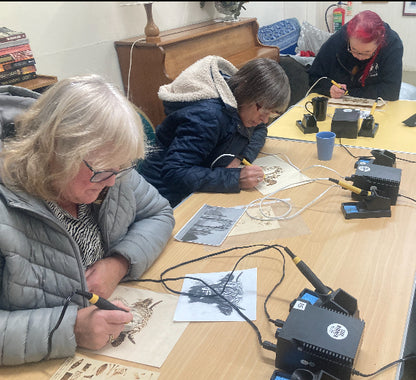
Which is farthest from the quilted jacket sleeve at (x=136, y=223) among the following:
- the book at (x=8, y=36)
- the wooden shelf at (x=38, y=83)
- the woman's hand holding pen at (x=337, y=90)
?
the woman's hand holding pen at (x=337, y=90)

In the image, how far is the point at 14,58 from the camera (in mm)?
1733

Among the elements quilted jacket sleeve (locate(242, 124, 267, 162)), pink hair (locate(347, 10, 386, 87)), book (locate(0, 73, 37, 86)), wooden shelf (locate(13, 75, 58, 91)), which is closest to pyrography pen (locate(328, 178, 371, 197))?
quilted jacket sleeve (locate(242, 124, 267, 162))

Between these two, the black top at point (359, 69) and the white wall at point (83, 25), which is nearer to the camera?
the white wall at point (83, 25)

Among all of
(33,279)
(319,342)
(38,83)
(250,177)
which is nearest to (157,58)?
(38,83)

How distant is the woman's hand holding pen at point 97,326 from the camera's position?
2.62 feet

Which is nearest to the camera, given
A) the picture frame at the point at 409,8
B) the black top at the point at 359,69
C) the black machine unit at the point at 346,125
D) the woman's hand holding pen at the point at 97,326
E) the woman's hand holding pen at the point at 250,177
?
the woman's hand holding pen at the point at 97,326

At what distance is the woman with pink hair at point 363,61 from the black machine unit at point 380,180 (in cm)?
111

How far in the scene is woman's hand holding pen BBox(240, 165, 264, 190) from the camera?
141 centimetres

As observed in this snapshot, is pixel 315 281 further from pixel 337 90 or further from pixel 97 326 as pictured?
pixel 337 90

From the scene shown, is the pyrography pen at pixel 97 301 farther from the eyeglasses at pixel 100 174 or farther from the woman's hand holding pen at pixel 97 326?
the eyeglasses at pixel 100 174

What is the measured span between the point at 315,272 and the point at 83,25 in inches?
83.4

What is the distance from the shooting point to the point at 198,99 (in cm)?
151

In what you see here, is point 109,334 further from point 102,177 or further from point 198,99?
point 198,99

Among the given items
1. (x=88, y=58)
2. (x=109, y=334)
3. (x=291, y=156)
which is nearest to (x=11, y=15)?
(x=88, y=58)
